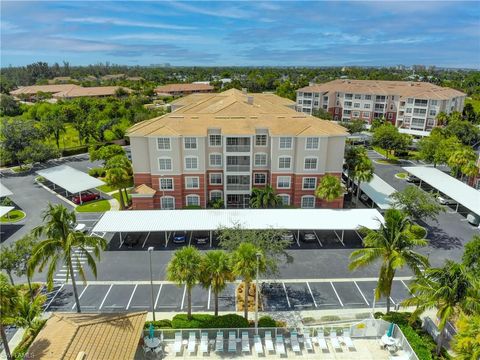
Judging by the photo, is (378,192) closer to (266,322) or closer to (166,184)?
(166,184)

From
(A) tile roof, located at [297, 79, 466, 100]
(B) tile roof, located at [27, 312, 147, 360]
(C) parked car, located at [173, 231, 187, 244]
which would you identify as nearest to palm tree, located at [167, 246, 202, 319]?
(B) tile roof, located at [27, 312, 147, 360]

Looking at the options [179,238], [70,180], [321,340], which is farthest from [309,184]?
[70,180]

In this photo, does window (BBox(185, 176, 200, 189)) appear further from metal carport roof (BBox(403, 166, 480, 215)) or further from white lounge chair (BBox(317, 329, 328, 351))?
metal carport roof (BBox(403, 166, 480, 215))

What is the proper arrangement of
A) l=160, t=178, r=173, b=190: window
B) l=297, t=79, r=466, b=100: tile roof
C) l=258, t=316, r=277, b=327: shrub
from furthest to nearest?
l=297, t=79, r=466, b=100: tile roof, l=160, t=178, r=173, b=190: window, l=258, t=316, r=277, b=327: shrub

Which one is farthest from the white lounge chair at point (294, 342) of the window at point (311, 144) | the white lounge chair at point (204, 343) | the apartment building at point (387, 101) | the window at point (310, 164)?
the apartment building at point (387, 101)

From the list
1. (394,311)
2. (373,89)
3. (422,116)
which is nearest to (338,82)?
(373,89)

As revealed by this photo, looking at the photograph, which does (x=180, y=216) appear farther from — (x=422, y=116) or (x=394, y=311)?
(x=422, y=116)
